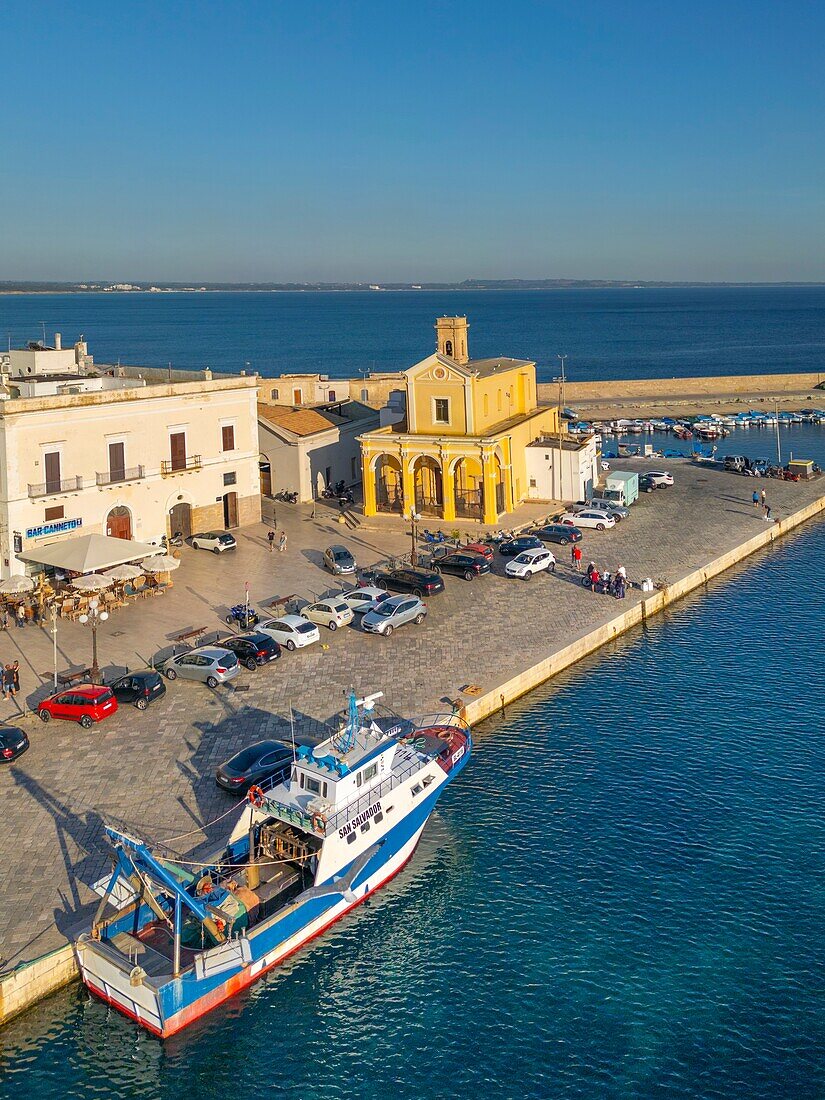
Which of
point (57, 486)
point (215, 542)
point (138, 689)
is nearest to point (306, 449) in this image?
point (215, 542)

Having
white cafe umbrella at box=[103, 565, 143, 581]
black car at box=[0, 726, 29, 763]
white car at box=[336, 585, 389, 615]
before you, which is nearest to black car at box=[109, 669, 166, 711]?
black car at box=[0, 726, 29, 763]

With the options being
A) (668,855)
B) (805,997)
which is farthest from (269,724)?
(805,997)

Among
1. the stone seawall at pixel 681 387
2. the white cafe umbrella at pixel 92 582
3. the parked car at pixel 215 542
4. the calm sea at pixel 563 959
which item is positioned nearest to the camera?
the calm sea at pixel 563 959

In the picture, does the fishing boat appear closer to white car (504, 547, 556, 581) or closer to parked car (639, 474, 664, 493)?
white car (504, 547, 556, 581)

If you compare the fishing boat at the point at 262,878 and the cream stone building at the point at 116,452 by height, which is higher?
the cream stone building at the point at 116,452

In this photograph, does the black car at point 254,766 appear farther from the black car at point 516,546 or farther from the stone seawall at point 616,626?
the black car at point 516,546

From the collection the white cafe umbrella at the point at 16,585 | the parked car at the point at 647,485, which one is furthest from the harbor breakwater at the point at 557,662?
the white cafe umbrella at the point at 16,585
